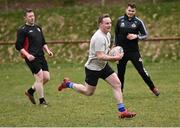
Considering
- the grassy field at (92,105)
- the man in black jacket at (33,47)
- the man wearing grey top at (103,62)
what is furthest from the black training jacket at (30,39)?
the man wearing grey top at (103,62)

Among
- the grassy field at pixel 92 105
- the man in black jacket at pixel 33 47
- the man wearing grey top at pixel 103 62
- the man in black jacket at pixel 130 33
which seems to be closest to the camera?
the grassy field at pixel 92 105

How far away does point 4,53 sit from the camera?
23719mm

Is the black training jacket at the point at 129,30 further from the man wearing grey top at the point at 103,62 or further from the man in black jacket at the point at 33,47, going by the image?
the man wearing grey top at the point at 103,62

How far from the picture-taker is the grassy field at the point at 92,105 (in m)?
9.05

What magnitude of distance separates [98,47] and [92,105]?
227cm

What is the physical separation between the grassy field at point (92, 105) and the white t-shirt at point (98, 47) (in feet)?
2.91

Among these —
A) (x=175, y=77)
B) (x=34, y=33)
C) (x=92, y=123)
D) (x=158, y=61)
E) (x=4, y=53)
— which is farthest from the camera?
(x=4, y=53)

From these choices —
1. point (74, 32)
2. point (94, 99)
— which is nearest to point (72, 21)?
point (74, 32)

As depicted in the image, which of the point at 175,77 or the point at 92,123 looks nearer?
the point at 92,123

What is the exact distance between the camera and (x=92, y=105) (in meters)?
11.2

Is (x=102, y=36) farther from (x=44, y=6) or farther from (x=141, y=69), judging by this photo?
(x=44, y=6)

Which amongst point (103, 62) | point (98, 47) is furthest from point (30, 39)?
point (98, 47)

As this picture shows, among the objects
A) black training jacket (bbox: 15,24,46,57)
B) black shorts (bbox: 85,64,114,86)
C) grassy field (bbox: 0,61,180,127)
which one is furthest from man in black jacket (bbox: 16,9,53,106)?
black shorts (bbox: 85,64,114,86)

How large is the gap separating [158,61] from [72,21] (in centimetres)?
546
